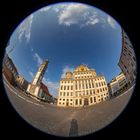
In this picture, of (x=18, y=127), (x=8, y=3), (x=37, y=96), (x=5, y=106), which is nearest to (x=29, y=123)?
(x=18, y=127)

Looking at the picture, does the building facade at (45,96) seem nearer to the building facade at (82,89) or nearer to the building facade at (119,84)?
the building facade at (82,89)

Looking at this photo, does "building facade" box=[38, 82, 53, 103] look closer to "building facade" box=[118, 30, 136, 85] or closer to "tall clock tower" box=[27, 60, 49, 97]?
"tall clock tower" box=[27, 60, 49, 97]

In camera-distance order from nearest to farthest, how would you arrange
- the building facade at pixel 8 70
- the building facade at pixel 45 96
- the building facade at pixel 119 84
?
the building facade at pixel 8 70 < the building facade at pixel 119 84 < the building facade at pixel 45 96

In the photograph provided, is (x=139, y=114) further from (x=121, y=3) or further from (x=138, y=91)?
(x=121, y=3)

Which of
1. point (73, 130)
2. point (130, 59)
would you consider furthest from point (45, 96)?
point (130, 59)

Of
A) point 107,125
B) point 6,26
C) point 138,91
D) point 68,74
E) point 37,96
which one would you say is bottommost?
point 68,74

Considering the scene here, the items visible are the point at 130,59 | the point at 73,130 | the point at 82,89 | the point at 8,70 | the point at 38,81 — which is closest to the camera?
the point at 130,59

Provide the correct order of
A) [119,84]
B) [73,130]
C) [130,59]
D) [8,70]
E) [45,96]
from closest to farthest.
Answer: [130,59] < [8,70] < [73,130] < [119,84] < [45,96]

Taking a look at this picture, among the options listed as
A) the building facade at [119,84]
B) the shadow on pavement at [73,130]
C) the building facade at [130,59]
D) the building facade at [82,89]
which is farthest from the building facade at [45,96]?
the building facade at [130,59]

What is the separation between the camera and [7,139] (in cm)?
675

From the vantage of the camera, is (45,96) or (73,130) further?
(45,96)

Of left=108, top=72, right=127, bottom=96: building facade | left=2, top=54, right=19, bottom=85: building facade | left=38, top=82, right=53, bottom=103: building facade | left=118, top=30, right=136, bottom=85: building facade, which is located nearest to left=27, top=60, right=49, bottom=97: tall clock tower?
left=38, top=82, right=53, bottom=103: building facade

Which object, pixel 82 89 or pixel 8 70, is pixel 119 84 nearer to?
pixel 8 70

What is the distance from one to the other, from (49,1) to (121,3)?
1.69m
